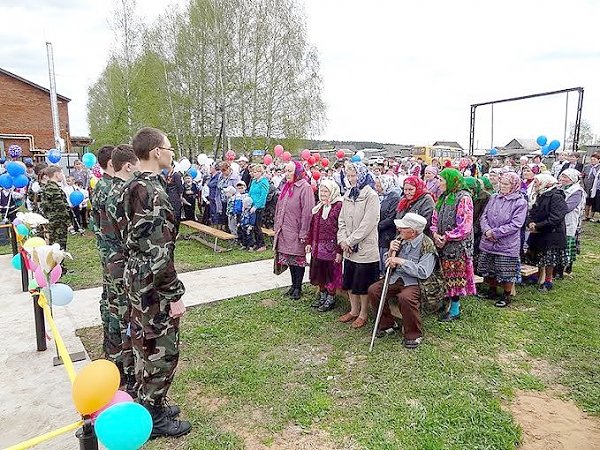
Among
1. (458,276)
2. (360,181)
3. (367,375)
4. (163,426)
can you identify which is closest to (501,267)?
(458,276)

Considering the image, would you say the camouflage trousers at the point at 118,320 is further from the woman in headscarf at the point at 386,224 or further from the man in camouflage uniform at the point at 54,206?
the man in camouflage uniform at the point at 54,206

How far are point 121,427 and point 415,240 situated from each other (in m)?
3.51

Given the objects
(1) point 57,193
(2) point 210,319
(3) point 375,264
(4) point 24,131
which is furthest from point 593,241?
(4) point 24,131

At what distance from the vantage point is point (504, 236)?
5.27 metres

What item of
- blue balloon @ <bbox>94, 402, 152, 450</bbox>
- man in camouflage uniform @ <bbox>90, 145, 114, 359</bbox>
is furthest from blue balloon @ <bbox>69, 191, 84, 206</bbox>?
blue balloon @ <bbox>94, 402, 152, 450</bbox>

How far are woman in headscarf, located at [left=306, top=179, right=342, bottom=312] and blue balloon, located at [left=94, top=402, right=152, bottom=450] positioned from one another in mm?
3722

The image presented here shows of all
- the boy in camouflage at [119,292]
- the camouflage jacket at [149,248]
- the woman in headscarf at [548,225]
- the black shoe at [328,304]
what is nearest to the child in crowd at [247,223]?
the black shoe at [328,304]

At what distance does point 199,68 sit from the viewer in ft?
76.6

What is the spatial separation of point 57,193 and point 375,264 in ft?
17.1

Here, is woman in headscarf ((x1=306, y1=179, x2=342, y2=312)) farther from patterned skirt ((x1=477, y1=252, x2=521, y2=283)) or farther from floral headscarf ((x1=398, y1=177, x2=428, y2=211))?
patterned skirt ((x1=477, y1=252, x2=521, y2=283))

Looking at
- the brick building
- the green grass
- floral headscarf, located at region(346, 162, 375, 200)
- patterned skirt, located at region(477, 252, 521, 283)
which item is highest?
the brick building

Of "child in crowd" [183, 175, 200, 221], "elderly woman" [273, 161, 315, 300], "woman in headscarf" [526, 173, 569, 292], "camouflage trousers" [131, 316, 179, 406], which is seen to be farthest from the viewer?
"child in crowd" [183, 175, 200, 221]

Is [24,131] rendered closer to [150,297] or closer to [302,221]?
[302,221]

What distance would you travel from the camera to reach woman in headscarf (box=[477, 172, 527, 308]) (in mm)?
5195
